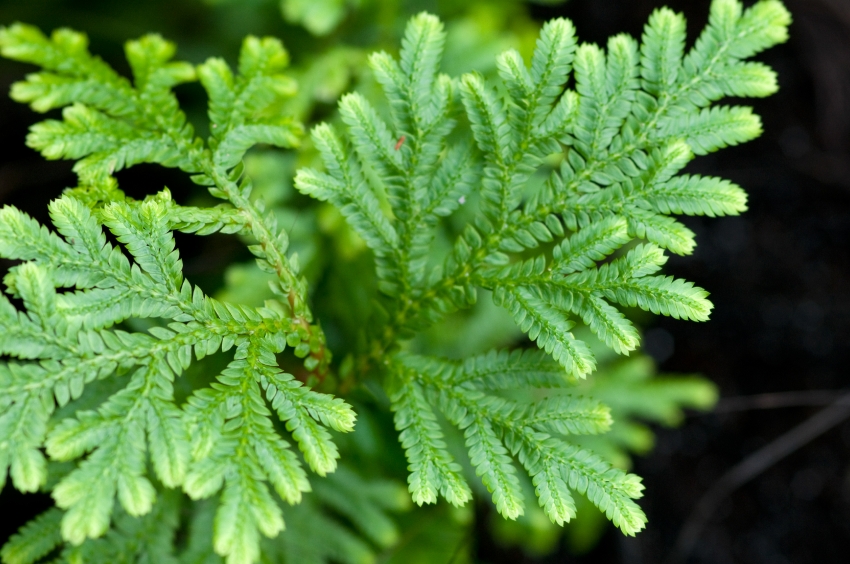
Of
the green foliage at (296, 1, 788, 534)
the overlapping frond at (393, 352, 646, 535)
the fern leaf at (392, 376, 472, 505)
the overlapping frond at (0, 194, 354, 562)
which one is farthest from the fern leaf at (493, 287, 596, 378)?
the overlapping frond at (0, 194, 354, 562)

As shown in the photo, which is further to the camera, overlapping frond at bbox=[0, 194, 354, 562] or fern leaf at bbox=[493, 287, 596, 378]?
fern leaf at bbox=[493, 287, 596, 378]

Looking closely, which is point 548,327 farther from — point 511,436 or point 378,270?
point 378,270

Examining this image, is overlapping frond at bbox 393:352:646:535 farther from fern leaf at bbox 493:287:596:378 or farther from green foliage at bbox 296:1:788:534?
fern leaf at bbox 493:287:596:378

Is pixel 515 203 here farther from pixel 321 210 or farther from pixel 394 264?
pixel 321 210

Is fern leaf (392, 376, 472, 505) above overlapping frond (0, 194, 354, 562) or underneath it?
underneath

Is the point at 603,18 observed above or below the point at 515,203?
above

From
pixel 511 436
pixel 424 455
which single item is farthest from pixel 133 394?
pixel 511 436

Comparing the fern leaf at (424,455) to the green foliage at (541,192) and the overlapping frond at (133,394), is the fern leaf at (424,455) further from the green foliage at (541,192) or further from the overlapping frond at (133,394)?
the overlapping frond at (133,394)

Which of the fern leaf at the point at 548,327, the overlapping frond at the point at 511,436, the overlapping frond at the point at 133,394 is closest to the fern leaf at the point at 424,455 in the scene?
the overlapping frond at the point at 511,436

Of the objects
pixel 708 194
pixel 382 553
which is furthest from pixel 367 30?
pixel 382 553
